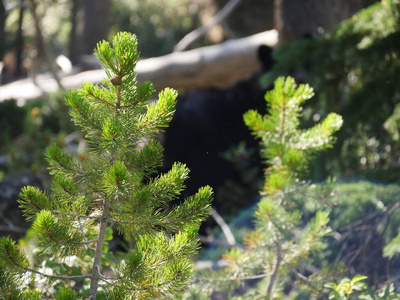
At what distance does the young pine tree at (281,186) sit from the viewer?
1977 millimetres

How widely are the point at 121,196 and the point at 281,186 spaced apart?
0.78 meters

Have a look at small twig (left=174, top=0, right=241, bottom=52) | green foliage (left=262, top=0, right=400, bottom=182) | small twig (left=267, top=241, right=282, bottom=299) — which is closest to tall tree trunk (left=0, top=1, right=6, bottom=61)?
small twig (left=174, top=0, right=241, bottom=52)

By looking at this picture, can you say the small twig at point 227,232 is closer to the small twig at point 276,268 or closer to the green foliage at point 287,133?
the small twig at point 276,268

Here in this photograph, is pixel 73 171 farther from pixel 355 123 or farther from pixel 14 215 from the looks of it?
pixel 14 215

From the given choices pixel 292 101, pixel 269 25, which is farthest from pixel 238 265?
pixel 269 25

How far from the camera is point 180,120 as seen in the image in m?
7.96

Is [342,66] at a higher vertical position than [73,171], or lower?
lower

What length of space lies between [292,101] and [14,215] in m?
3.87

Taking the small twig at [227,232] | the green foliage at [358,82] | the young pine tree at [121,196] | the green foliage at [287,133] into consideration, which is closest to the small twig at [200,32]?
the green foliage at [358,82]

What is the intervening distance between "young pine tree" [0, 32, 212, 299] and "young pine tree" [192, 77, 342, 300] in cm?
58

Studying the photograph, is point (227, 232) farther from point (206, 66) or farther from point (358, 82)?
point (206, 66)

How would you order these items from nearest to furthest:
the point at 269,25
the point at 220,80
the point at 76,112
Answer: the point at 76,112 < the point at 220,80 < the point at 269,25

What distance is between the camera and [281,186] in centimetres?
201

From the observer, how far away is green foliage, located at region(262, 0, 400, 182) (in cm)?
357
